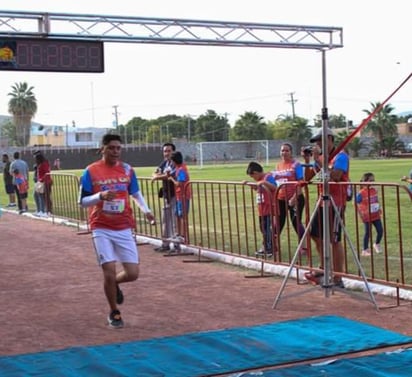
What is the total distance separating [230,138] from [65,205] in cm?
8629

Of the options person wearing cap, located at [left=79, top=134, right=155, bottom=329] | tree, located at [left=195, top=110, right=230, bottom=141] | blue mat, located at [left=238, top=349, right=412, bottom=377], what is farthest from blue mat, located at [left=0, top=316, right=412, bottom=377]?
tree, located at [left=195, top=110, right=230, bottom=141]

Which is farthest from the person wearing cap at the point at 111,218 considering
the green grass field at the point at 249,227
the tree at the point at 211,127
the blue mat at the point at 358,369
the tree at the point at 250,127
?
the tree at the point at 211,127

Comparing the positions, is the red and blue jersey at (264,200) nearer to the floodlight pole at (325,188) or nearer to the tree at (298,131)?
the floodlight pole at (325,188)

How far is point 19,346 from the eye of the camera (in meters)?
6.47

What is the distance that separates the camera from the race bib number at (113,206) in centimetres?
706

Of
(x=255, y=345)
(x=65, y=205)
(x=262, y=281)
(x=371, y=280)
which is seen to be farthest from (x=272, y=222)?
(x=65, y=205)

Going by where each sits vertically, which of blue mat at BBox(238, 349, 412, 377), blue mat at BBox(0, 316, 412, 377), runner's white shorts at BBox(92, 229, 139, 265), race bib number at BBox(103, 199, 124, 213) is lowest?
blue mat at BBox(238, 349, 412, 377)

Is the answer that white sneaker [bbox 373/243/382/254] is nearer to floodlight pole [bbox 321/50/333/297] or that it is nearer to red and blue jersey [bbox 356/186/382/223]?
red and blue jersey [bbox 356/186/382/223]

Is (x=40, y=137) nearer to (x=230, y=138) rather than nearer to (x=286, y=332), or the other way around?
(x=230, y=138)

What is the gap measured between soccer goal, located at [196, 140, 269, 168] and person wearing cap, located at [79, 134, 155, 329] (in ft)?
236

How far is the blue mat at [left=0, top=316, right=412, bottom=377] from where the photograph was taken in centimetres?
559

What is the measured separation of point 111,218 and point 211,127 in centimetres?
10701

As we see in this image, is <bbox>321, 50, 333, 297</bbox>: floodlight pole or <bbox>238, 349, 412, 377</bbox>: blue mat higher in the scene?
<bbox>321, 50, 333, 297</bbox>: floodlight pole

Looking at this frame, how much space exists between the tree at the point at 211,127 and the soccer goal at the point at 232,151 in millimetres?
26523
